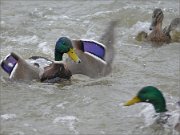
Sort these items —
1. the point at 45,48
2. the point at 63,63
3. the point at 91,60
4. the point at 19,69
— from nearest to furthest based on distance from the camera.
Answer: the point at 19,69
the point at 63,63
the point at 91,60
the point at 45,48

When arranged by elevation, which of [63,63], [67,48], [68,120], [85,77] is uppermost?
[67,48]

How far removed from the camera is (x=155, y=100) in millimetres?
7828

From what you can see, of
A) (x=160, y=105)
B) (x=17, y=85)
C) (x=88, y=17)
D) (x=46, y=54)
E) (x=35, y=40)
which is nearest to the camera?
(x=160, y=105)

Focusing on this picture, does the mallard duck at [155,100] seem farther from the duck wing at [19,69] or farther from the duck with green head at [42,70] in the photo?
the duck wing at [19,69]

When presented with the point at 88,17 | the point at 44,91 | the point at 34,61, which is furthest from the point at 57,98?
the point at 88,17

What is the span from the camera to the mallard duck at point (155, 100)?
7.75 meters

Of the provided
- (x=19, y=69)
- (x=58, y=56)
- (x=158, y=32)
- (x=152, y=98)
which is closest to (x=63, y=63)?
(x=58, y=56)

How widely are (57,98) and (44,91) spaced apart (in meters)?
0.33

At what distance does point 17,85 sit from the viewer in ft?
31.2

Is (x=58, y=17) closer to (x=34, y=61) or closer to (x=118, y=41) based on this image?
(x=118, y=41)

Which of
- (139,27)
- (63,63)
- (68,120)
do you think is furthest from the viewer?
(139,27)

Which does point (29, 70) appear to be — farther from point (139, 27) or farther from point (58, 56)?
point (139, 27)

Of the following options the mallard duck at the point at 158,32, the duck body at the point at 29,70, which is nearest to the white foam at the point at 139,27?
the mallard duck at the point at 158,32

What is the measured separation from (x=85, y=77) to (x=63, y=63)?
380 mm
